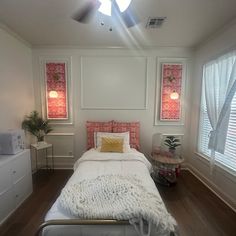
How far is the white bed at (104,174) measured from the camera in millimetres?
1342

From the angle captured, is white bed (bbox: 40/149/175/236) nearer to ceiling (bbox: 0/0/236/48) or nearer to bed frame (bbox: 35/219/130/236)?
bed frame (bbox: 35/219/130/236)

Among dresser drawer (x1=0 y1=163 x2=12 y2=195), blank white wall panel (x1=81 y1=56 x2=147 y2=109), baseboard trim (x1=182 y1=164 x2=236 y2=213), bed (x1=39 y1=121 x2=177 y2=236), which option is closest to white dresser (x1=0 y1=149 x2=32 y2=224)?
dresser drawer (x1=0 y1=163 x2=12 y2=195)

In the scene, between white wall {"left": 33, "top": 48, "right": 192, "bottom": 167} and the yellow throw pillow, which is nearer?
the yellow throw pillow

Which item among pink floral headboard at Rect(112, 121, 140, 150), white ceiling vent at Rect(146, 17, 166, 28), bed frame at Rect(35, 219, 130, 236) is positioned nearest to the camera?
A: bed frame at Rect(35, 219, 130, 236)

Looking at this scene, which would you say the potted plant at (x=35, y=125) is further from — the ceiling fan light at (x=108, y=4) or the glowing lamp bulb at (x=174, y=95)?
the glowing lamp bulb at (x=174, y=95)

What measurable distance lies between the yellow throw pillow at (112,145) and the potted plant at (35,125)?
1.29 m

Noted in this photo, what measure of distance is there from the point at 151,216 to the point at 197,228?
1185mm

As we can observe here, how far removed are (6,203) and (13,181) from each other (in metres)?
0.27

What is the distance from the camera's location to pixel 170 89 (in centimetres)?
371

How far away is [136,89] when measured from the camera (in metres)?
3.71

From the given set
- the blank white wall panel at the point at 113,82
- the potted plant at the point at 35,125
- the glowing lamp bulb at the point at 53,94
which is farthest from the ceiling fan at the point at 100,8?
the potted plant at the point at 35,125

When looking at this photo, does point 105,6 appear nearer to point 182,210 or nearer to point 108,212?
point 108,212

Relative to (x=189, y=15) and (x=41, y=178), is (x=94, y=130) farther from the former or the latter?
(x=189, y=15)

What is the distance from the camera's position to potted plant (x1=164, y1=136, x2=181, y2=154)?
3608mm
